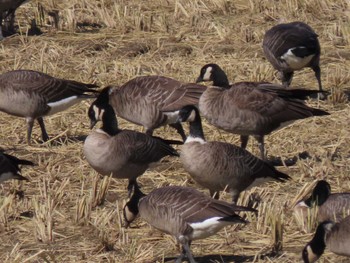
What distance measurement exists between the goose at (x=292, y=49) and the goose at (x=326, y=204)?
4088 mm

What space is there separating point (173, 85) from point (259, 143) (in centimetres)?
147

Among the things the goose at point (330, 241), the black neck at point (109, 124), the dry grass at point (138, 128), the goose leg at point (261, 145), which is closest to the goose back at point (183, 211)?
the dry grass at point (138, 128)

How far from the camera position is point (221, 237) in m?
9.52

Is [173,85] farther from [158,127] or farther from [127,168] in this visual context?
[127,168]

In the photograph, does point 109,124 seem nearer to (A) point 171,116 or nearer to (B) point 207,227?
(A) point 171,116

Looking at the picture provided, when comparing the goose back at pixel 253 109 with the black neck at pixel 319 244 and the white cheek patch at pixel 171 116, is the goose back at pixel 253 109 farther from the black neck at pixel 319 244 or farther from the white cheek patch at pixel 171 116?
the black neck at pixel 319 244

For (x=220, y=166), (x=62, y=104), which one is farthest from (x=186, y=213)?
(x=62, y=104)

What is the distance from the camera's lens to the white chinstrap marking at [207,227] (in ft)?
27.9

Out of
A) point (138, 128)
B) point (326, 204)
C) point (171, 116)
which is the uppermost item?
point (326, 204)

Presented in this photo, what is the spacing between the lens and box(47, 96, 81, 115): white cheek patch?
12.9 metres

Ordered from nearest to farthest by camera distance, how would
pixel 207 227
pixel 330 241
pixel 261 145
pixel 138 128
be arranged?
pixel 330 241, pixel 207 227, pixel 261 145, pixel 138 128

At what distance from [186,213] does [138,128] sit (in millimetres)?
4812

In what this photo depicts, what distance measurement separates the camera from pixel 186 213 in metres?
8.71

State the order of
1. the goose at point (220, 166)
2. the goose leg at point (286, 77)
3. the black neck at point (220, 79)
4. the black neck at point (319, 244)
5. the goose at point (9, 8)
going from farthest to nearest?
1. the goose at point (9, 8)
2. the goose leg at point (286, 77)
3. the black neck at point (220, 79)
4. the goose at point (220, 166)
5. the black neck at point (319, 244)
